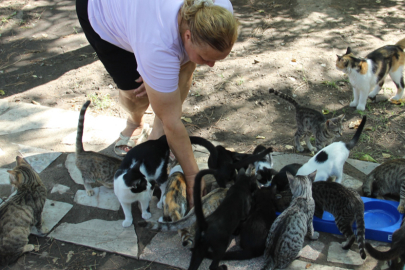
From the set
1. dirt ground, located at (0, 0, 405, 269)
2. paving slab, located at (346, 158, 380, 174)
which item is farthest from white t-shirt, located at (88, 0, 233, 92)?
paving slab, located at (346, 158, 380, 174)

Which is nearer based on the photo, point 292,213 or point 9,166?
point 292,213

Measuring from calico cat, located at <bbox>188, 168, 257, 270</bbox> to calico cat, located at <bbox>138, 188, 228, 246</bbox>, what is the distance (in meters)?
0.18

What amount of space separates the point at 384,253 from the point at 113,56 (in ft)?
9.16

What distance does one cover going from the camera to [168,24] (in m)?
2.32

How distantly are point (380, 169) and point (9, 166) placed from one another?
4.05 meters

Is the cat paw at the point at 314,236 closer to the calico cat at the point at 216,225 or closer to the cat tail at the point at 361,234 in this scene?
the cat tail at the point at 361,234

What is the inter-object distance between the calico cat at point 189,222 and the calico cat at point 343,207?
35.4 inches

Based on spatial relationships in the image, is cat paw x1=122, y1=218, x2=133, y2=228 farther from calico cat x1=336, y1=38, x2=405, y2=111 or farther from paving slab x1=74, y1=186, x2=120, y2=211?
calico cat x1=336, y1=38, x2=405, y2=111

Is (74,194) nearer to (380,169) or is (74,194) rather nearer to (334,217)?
(334,217)

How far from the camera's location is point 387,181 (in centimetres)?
320

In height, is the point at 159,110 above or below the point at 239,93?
above

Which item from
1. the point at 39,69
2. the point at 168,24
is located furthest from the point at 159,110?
the point at 39,69

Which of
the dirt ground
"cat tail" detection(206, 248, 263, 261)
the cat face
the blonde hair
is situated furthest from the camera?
the dirt ground

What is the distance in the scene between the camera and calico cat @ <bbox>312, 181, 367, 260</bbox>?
8.76 feet
